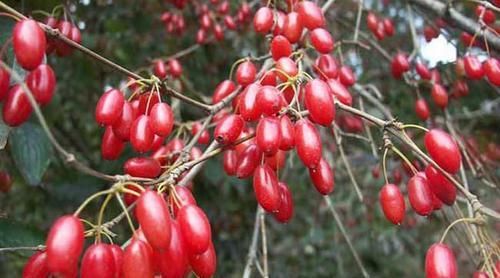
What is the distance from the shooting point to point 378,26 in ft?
8.32

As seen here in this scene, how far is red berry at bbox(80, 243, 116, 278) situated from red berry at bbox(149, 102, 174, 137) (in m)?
0.33

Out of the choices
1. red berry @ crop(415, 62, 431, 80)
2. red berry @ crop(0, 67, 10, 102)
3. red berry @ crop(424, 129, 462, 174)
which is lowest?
red berry @ crop(415, 62, 431, 80)

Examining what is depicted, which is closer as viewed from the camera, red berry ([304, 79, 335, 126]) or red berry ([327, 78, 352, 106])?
red berry ([304, 79, 335, 126])

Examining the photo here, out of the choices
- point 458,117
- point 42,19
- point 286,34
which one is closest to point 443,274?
point 286,34

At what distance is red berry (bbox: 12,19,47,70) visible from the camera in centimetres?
106

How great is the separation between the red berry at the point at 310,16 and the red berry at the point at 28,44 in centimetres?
81

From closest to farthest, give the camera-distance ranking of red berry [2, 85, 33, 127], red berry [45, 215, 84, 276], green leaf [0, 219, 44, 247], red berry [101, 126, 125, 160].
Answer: red berry [45, 215, 84, 276] < red berry [2, 85, 33, 127] < red berry [101, 126, 125, 160] < green leaf [0, 219, 44, 247]

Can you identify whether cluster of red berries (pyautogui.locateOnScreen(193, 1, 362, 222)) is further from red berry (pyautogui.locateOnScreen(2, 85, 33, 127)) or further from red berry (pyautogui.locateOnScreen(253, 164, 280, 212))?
red berry (pyautogui.locateOnScreen(2, 85, 33, 127))

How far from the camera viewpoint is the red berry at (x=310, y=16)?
1676mm

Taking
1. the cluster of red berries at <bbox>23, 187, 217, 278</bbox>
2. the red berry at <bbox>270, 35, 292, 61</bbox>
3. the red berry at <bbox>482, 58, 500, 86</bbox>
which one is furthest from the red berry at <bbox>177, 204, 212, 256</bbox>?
the red berry at <bbox>482, 58, 500, 86</bbox>

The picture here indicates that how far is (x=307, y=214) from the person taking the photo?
438 cm

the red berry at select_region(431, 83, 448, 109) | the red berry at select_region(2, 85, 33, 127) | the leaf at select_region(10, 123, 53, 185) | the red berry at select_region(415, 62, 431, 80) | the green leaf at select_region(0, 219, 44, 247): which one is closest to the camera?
the red berry at select_region(2, 85, 33, 127)

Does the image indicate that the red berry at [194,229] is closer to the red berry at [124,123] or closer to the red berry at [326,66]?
the red berry at [124,123]

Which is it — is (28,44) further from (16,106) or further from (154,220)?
(154,220)
